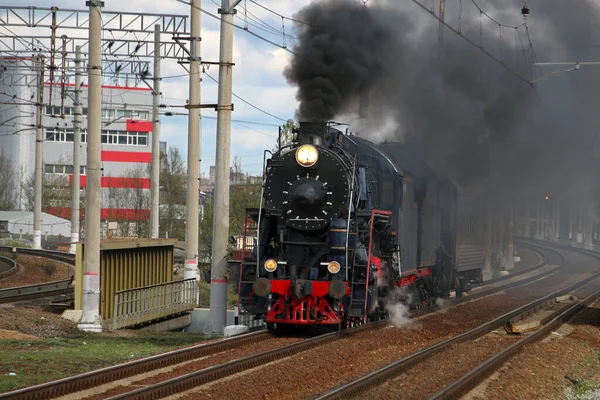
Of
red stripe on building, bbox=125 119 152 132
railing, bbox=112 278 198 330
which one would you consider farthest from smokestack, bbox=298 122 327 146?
red stripe on building, bbox=125 119 152 132

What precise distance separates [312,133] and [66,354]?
20.4ft

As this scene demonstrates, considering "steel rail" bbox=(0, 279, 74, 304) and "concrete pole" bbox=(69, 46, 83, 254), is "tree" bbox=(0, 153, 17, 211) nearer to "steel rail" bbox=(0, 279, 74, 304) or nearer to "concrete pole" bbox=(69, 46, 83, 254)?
"concrete pole" bbox=(69, 46, 83, 254)

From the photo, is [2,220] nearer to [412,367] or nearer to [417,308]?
[417,308]

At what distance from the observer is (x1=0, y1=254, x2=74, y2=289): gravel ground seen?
112ft

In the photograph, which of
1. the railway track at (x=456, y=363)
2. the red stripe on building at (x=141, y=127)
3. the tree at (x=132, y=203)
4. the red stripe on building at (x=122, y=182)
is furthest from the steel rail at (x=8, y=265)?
the red stripe on building at (x=141, y=127)

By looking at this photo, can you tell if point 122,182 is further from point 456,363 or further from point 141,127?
point 456,363

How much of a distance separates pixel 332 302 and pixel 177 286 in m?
9.67

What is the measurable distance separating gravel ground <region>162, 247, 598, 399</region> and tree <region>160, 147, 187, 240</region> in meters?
33.9

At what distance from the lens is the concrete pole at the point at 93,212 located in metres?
19.0

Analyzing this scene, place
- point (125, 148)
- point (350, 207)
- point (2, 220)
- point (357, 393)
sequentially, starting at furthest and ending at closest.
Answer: point (125, 148), point (2, 220), point (350, 207), point (357, 393)

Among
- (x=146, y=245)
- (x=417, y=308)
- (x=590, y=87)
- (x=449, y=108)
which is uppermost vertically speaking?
(x=590, y=87)

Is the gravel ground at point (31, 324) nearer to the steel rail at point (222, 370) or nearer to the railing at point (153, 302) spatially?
the railing at point (153, 302)

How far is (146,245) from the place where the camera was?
24000mm

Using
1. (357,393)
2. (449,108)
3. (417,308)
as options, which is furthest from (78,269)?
→ (449,108)
